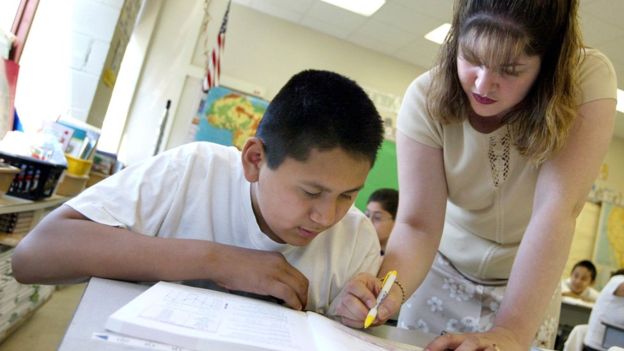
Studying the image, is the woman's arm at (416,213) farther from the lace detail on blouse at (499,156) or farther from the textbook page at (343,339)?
the textbook page at (343,339)

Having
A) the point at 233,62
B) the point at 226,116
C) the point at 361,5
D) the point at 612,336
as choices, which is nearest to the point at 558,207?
the point at 612,336

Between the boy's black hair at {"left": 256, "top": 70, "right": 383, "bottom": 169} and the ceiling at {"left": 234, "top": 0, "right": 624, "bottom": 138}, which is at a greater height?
the ceiling at {"left": 234, "top": 0, "right": 624, "bottom": 138}

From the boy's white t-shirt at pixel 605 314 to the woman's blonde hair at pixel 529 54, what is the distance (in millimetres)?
2672

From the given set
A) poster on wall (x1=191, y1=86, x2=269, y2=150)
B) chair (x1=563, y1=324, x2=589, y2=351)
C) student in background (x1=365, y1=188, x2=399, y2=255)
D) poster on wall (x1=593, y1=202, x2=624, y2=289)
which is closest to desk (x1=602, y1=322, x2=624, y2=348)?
chair (x1=563, y1=324, x2=589, y2=351)

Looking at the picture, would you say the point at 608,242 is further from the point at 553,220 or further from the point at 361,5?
the point at 553,220

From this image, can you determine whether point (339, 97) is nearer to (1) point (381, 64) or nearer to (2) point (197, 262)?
(2) point (197, 262)

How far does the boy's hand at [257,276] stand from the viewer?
0.73 meters

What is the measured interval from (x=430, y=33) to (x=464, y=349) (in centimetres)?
400

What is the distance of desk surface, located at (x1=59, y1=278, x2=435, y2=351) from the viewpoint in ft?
1.38

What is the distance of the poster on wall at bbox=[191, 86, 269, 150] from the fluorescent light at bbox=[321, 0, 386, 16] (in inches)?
46.2

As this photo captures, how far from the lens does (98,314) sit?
0.51 metres

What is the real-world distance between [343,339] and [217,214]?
0.40m

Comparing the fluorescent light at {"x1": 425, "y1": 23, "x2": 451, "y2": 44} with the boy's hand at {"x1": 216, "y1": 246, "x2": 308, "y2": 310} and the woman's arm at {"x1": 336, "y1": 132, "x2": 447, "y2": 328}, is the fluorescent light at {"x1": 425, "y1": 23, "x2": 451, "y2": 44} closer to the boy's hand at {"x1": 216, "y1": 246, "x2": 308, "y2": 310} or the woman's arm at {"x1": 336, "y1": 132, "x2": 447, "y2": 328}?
the woman's arm at {"x1": 336, "y1": 132, "x2": 447, "y2": 328}

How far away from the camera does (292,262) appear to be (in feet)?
3.00
